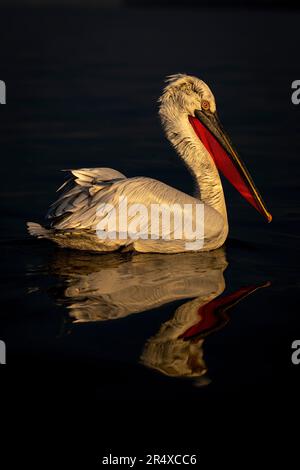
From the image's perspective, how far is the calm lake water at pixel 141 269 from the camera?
14.6 ft

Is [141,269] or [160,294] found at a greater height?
[141,269]

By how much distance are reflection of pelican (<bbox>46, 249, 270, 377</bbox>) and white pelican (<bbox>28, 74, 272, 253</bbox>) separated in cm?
12

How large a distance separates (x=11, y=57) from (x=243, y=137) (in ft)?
33.6

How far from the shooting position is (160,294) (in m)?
5.40

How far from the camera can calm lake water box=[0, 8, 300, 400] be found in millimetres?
4441

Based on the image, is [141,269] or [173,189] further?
[173,189]

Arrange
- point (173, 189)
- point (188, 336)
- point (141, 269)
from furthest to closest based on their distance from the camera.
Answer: point (173, 189)
point (141, 269)
point (188, 336)

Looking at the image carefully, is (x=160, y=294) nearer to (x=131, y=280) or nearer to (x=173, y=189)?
(x=131, y=280)

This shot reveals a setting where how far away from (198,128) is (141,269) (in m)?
1.32

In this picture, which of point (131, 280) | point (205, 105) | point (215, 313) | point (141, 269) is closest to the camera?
point (215, 313)

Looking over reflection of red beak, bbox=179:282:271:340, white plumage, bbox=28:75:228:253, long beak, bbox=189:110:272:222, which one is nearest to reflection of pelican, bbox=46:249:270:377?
reflection of red beak, bbox=179:282:271:340

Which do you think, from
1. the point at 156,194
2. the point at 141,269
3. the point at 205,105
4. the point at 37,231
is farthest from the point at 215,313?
the point at 205,105

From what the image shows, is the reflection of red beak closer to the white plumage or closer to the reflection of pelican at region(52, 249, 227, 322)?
the reflection of pelican at region(52, 249, 227, 322)
